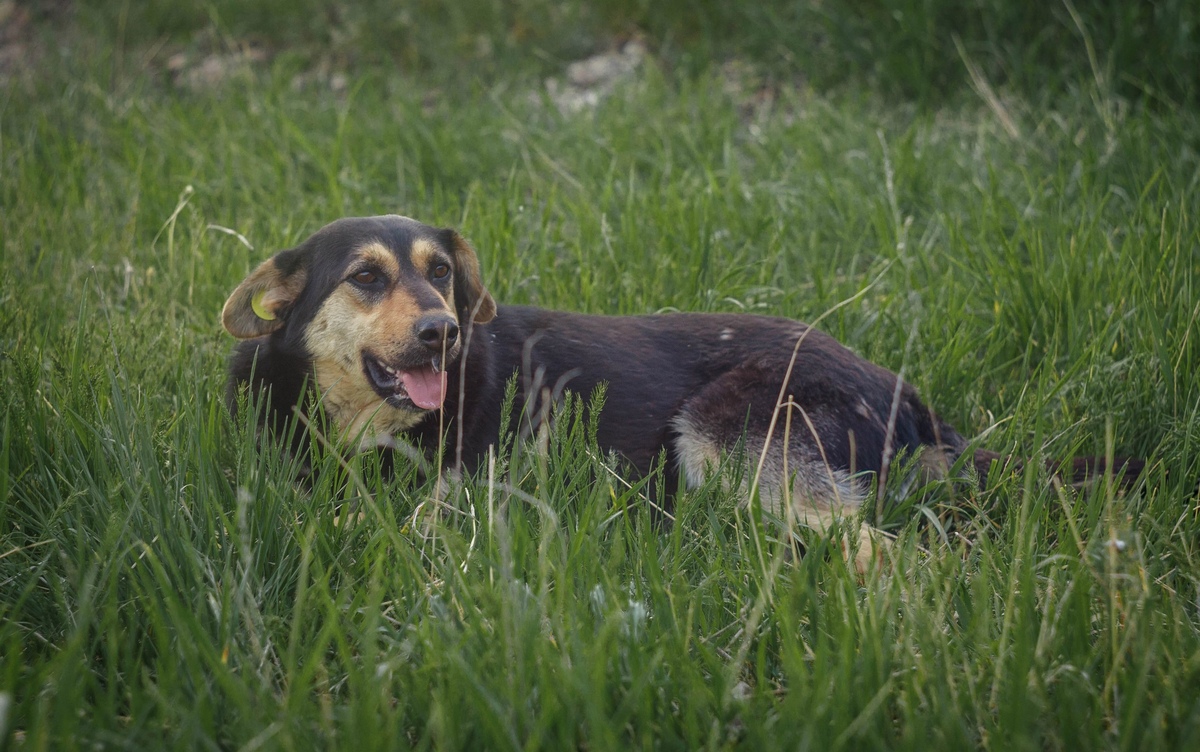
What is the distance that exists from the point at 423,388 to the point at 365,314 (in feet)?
1.00

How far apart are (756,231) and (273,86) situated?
391 cm

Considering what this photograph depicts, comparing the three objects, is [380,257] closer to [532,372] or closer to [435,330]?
[435,330]

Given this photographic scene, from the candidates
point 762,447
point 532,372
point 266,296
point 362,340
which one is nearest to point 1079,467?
point 762,447

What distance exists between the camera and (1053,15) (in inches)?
258

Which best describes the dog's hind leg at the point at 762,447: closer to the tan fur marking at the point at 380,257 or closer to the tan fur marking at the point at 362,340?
the tan fur marking at the point at 362,340

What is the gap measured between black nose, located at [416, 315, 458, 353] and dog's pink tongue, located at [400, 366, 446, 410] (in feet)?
0.40

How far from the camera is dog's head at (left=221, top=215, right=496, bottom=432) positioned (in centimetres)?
311

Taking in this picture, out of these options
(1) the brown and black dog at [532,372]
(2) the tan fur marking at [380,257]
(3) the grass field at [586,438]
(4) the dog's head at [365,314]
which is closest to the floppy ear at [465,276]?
(1) the brown and black dog at [532,372]

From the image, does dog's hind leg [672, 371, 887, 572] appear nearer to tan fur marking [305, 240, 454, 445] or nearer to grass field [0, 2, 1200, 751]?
grass field [0, 2, 1200, 751]

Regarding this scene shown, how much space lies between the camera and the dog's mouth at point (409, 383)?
10.3 ft

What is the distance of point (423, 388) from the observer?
3152 mm

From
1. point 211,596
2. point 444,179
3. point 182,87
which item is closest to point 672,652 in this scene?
point 211,596

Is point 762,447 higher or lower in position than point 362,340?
lower

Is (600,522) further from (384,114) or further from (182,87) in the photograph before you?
(182,87)
